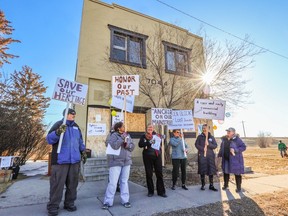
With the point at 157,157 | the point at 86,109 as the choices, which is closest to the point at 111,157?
the point at 157,157

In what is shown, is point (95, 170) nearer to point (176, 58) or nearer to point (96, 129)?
point (96, 129)

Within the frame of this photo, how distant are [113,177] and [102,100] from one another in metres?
5.60

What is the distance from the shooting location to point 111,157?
4.18 metres

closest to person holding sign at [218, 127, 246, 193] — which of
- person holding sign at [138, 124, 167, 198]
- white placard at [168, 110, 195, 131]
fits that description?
white placard at [168, 110, 195, 131]

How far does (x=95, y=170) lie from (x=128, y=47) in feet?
22.7

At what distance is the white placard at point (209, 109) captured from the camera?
6.48 metres

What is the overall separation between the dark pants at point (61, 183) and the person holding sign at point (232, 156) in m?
4.35

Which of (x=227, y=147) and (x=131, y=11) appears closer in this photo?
(x=227, y=147)

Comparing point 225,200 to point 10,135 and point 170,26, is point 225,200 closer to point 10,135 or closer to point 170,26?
point 10,135

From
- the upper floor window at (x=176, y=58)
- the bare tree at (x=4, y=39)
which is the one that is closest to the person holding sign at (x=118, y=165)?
the upper floor window at (x=176, y=58)

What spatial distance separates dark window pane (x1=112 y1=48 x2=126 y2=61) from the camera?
33.2ft

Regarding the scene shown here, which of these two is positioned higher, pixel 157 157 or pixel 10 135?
pixel 10 135

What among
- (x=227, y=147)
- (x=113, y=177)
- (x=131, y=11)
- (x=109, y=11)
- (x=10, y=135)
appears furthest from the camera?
(x=131, y=11)

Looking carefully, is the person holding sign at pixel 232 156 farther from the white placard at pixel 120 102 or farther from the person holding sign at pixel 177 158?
the white placard at pixel 120 102
